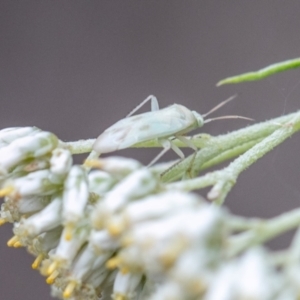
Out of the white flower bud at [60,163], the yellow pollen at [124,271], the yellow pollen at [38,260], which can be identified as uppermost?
the white flower bud at [60,163]

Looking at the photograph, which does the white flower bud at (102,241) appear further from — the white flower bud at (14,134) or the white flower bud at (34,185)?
the white flower bud at (14,134)

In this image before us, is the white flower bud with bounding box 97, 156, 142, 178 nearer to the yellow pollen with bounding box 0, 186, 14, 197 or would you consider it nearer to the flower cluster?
the flower cluster

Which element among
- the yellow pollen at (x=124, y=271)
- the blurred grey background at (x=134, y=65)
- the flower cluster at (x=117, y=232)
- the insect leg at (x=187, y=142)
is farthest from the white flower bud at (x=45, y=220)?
the blurred grey background at (x=134, y=65)

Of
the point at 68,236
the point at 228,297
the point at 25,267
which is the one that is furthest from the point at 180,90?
the point at 228,297

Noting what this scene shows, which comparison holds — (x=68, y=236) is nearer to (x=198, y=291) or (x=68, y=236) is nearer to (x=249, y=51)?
(x=198, y=291)

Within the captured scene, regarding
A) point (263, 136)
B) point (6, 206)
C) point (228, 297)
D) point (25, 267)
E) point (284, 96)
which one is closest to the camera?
point (228, 297)

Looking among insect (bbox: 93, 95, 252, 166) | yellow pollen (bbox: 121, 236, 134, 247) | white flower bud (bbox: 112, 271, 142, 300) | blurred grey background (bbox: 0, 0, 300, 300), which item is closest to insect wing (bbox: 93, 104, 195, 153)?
insect (bbox: 93, 95, 252, 166)
